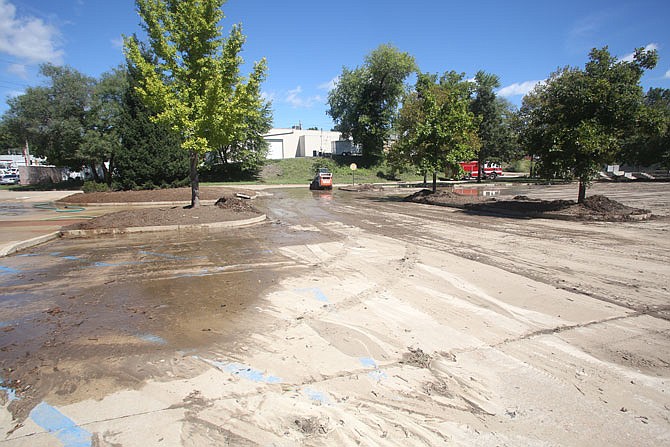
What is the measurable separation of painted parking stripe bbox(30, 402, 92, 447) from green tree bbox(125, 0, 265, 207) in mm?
12150

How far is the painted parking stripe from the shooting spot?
290 centimetres

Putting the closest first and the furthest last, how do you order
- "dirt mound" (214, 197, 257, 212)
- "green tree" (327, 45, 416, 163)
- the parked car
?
1. "dirt mound" (214, 197, 257, 212)
2. the parked car
3. "green tree" (327, 45, 416, 163)

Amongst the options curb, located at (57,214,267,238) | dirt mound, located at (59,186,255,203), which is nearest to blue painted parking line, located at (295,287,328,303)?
curb, located at (57,214,267,238)

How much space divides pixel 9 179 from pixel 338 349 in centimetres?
6490

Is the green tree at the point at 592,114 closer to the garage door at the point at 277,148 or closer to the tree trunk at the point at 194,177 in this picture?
the tree trunk at the point at 194,177

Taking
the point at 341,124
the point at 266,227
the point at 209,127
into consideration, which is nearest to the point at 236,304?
the point at 266,227

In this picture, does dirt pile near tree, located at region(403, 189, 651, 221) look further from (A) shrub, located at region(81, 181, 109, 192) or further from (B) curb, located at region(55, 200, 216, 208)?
(A) shrub, located at region(81, 181, 109, 192)

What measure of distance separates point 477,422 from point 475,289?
3710 mm

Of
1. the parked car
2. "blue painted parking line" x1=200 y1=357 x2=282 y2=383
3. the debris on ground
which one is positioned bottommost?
the debris on ground

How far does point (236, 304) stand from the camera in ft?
19.6

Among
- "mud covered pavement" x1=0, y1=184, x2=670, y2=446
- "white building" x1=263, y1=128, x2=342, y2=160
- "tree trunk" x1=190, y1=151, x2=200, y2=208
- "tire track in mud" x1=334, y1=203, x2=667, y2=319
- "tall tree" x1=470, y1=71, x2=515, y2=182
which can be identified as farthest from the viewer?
"white building" x1=263, y1=128, x2=342, y2=160

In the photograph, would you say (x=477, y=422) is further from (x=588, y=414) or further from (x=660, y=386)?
(x=660, y=386)

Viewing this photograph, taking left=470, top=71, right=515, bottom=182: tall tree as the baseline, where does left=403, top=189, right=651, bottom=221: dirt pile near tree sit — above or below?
below

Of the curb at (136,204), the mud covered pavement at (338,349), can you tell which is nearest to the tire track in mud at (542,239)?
the mud covered pavement at (338,349)
